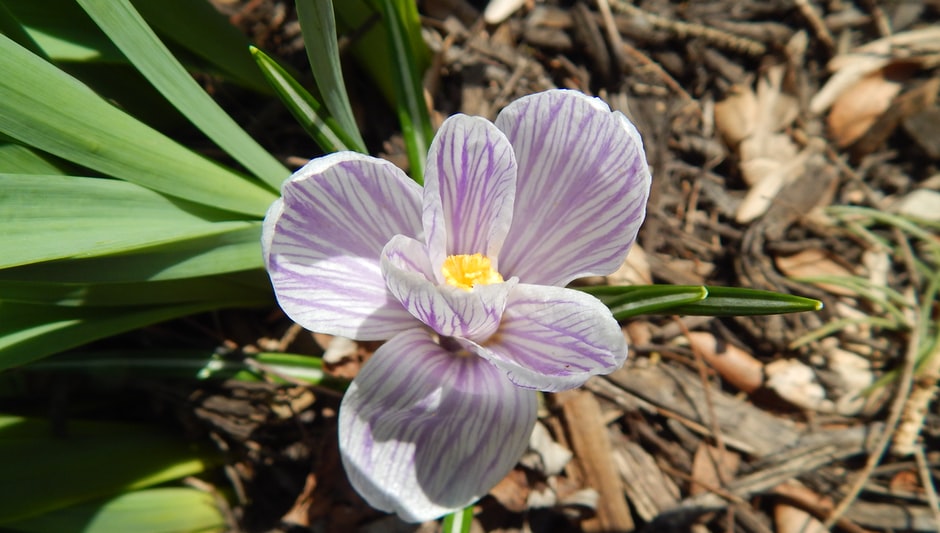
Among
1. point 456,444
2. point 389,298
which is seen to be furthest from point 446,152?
point 456,444

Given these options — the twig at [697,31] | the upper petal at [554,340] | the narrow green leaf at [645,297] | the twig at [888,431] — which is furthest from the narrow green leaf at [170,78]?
the twig at [888,431]

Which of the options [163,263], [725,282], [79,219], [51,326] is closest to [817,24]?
[725,282]

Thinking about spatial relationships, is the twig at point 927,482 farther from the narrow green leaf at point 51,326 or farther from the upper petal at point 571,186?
the narrow green leaf at point 51,326

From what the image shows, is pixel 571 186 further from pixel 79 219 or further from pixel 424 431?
pixel 79 219

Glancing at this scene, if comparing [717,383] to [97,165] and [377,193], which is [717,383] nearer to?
[377,193]

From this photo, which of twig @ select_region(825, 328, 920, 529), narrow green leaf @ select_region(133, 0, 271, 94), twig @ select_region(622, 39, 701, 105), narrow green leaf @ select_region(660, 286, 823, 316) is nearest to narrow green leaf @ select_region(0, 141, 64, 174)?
narrow green leaf @ select_region(133, 0, 271, 94)
